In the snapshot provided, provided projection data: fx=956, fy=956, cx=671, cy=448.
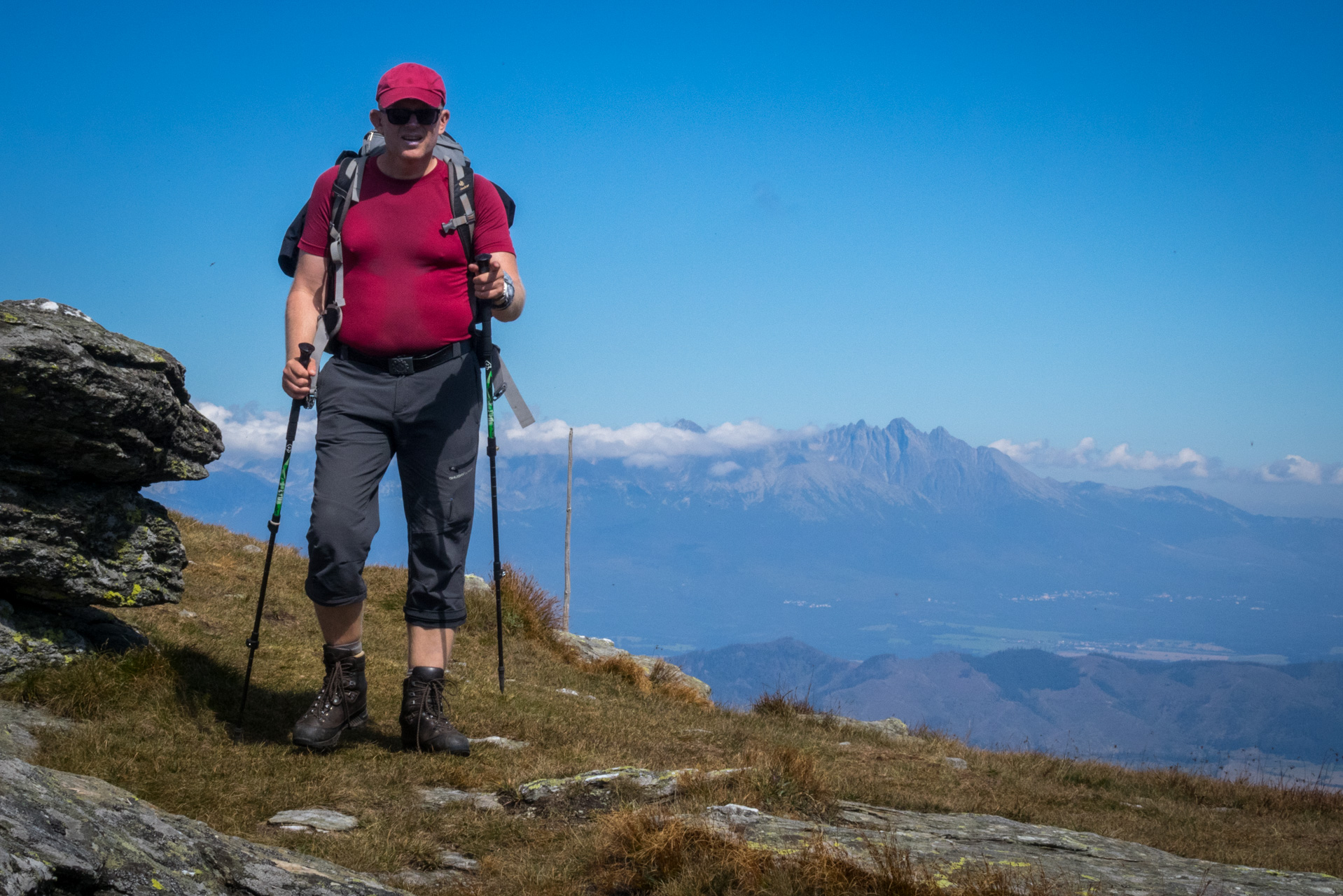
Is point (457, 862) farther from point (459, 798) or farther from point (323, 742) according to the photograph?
point (323, 742)

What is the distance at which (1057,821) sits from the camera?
20.5ft

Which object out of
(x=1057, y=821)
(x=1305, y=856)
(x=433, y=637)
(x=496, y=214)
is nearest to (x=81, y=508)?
(x=433, y=637)

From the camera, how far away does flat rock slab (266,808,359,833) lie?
432 centimetres

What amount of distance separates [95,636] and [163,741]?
1662 millimetres

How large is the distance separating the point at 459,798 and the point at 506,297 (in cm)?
280

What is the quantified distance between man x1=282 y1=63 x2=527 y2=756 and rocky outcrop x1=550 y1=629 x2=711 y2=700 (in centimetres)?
676

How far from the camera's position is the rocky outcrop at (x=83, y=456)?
5461 millimetres

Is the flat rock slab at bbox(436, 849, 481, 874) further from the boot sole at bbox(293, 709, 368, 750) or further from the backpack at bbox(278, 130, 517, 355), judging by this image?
the backpack at bbox(278, 130, 517, 355)

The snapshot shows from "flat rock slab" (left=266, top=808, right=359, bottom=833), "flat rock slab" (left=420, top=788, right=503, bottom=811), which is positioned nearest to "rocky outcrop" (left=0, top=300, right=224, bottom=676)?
"flat rock slab" (left=266, top=808, right=359, bottom=833)

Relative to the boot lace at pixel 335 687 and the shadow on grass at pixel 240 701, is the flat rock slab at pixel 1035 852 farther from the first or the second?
the shadow on grass at pixel 240 701

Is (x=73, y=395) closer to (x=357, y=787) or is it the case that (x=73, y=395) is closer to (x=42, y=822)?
(x=357, y=787)

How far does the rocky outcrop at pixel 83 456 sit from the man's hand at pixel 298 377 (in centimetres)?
114

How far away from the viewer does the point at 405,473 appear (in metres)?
5.77

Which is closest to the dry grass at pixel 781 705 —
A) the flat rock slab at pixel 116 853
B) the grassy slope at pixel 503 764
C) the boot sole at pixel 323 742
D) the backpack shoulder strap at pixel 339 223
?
the grassy slope at pixel 503 764
